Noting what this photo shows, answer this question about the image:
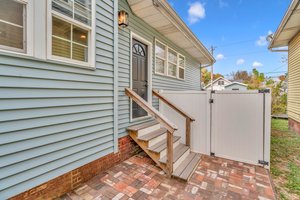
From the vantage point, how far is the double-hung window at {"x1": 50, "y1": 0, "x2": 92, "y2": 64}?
2.09 m

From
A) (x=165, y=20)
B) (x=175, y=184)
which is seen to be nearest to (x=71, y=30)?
(x=165, y=20)

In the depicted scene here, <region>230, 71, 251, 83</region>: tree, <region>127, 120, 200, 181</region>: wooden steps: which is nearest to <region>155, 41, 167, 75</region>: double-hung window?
<region>127, 120, 200, 181</region>: wooden steps

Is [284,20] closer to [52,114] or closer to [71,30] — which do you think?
[71,30]

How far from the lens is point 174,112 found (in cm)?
437

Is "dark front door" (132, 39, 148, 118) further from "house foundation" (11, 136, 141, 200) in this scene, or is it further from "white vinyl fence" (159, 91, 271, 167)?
"white vinyl fence" (159, 91, 271, 167)

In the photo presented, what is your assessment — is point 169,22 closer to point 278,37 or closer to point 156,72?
point 156,72

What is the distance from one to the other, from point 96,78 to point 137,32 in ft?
6.46

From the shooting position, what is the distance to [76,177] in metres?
2.34

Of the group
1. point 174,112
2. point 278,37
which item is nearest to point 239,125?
point 174,112

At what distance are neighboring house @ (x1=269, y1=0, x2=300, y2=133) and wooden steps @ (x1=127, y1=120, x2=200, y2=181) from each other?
5202 mm

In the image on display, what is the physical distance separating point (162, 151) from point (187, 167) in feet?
1.96

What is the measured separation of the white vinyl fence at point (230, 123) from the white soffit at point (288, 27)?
309 centimetres

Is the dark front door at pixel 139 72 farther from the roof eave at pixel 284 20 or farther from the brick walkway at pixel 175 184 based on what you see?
the roof eave at pixel 284 20

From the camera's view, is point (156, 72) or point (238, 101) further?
point (156, 72)
